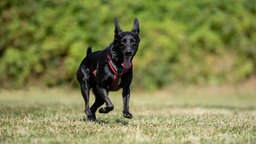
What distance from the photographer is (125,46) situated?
8.15 metres

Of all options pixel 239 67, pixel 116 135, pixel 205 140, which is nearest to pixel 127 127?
pixel 116 135

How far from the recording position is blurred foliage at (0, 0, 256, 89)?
68.1ft

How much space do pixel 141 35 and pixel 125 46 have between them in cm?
1294

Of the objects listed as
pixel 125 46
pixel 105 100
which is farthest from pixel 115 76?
pixel 125 46

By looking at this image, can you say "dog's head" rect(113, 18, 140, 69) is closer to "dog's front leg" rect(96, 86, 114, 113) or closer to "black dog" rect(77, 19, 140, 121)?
"black dog" rect(77, 19, 140, 121)

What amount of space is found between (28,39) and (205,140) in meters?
14.8

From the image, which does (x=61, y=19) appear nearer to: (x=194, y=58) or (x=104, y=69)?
(x=194, y=58)

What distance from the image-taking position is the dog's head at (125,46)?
8.13 m

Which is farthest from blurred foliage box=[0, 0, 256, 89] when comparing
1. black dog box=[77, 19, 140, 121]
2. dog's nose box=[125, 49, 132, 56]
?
dog's nose box=[125, 49, 132, 56]

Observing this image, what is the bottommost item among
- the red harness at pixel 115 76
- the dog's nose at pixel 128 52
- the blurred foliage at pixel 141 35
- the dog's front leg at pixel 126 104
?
the dog's front leg at pixel 126 104

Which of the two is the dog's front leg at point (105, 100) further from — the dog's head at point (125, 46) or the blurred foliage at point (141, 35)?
the blurred foliage at point (141, 35)

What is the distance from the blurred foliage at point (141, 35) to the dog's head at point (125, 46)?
12079mm

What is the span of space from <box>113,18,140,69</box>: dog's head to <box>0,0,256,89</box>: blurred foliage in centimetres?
1208

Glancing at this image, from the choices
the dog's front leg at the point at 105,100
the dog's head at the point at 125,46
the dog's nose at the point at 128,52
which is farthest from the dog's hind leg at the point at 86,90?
the dog's nose at the point at 128,52
